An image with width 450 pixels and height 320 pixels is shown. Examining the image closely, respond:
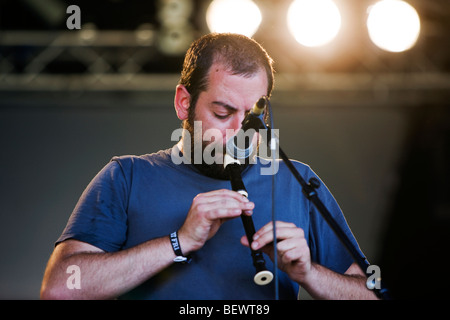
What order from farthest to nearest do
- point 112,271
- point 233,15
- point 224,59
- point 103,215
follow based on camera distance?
point 233,15 → point 224,59 → point 103,215 → point 112,271

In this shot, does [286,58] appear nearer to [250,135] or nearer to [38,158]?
[38,158]

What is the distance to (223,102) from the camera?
180cm

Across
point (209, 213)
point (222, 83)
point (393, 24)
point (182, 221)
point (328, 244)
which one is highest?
point (393, 24)

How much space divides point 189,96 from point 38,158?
4279mm

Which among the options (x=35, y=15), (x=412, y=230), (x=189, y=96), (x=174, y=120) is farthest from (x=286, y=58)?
(x=189, y=96)

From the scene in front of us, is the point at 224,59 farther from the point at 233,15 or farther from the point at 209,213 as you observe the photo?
the point at 233,15

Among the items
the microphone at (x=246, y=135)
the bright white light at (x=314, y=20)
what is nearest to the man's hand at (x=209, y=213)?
the microphone at (x=246, y=135)

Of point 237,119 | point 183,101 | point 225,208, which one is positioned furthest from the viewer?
point 183,101

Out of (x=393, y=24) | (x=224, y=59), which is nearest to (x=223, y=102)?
(x=224, y=59)

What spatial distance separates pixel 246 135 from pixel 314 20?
104 inches

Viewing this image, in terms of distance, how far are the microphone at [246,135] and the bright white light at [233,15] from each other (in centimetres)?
264

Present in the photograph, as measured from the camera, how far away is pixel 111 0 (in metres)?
5.40

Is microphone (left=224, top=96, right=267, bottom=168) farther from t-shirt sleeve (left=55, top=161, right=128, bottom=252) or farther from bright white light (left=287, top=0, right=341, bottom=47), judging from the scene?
bright white light (left=287, top=0, right=341, bottom=47)
